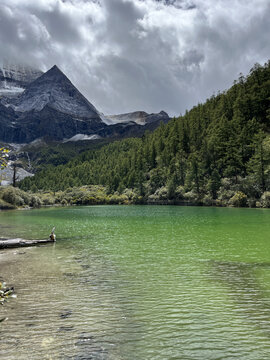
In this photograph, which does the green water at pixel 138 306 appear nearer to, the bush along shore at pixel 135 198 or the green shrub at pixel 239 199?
the green shrub at pixel 239 199

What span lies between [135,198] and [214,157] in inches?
1608

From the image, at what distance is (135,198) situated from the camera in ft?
415

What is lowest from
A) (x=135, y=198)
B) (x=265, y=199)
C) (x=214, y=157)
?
(x=135, y=198)

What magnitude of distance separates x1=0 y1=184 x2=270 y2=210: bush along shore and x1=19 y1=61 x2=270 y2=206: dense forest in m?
0.38

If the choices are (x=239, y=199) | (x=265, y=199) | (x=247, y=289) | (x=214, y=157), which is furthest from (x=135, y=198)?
(x=247, y=289)

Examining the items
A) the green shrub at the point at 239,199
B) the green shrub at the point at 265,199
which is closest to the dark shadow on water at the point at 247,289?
the green shrub at the point at 265,199

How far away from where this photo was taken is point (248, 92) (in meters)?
128

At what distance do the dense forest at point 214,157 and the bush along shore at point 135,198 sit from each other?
38 centimetres

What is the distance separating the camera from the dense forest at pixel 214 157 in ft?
274

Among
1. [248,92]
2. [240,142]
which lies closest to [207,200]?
[240,142]

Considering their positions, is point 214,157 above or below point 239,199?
above

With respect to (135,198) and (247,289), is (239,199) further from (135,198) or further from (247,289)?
Answer: (247,289)

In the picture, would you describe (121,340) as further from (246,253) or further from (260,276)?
(246,253)

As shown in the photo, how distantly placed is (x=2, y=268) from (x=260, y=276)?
1503 centimetres
